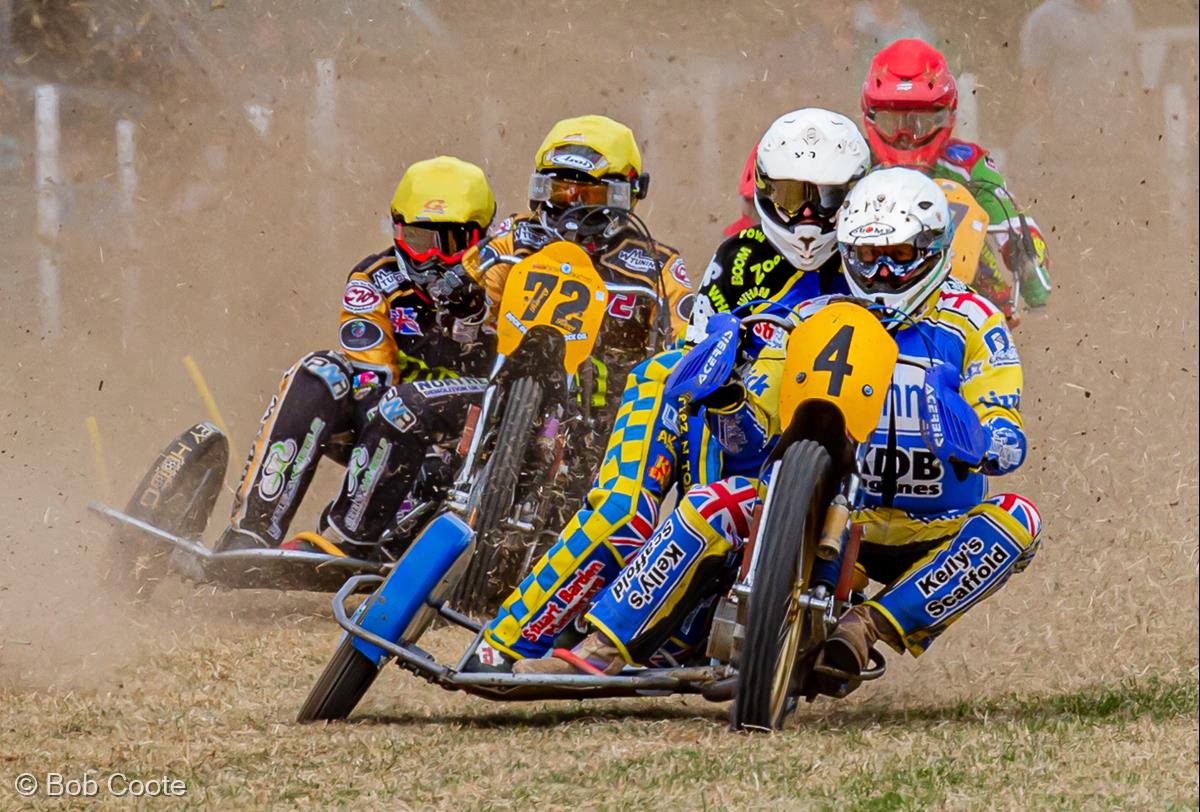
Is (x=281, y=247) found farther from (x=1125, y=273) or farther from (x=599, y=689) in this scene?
(x=599, y=689)

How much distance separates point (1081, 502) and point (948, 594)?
4736 millimetres

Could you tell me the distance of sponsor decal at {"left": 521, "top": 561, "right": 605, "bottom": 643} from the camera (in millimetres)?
6578

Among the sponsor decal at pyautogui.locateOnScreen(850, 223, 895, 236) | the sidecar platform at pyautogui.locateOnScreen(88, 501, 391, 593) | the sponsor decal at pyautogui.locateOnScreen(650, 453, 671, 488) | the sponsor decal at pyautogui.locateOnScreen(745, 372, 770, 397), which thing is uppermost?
the sponsor decal at pyautogui.locateOnScreen(850, 223, 895, 236)

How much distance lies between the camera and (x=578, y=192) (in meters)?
8.90

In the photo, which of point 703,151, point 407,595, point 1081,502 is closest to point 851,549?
point 407,595

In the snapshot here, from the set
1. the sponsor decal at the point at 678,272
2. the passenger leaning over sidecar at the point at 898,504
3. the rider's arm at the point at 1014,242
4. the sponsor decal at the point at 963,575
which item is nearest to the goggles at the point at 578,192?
the sponsor decal at the point at 678,272

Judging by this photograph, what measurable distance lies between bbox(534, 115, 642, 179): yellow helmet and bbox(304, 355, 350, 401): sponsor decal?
1.27 m

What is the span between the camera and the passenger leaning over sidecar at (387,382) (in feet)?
29.7

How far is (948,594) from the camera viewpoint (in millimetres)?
6328

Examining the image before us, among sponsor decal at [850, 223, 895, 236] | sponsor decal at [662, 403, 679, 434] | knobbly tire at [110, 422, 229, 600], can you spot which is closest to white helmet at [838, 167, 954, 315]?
sponsor decal at [850, 223, 895, 236]

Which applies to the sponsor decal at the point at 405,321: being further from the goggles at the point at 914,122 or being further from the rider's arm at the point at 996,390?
the rider's arm at the point at 996,390

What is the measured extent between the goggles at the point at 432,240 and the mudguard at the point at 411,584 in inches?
108

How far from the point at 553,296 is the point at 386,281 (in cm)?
171

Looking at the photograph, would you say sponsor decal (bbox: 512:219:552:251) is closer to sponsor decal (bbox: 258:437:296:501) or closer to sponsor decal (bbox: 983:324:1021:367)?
sponsor decal (bbox: 258:437:296:501)
